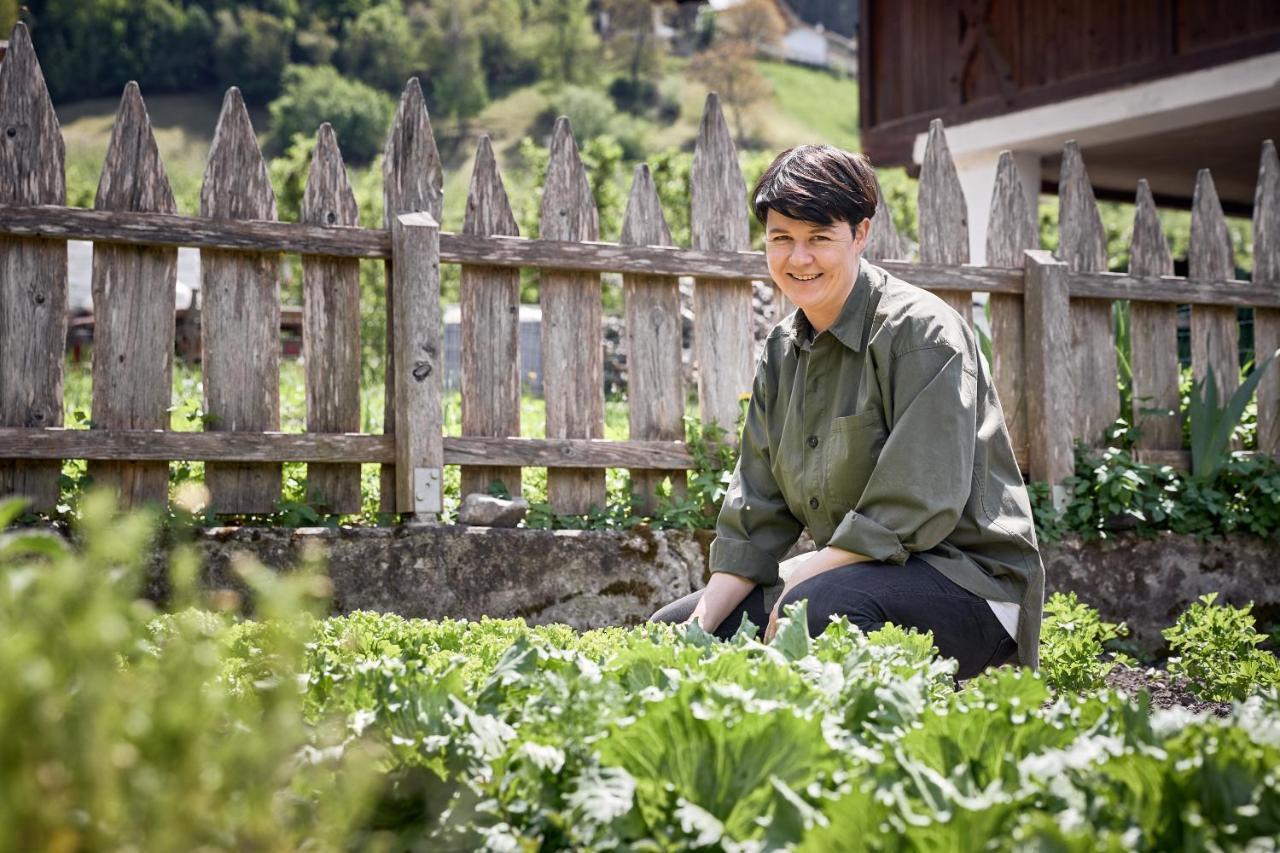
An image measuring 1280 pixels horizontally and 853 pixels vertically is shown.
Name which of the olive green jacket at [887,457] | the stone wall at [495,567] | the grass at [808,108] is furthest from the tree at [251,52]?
the olive green jacket at [887,457]

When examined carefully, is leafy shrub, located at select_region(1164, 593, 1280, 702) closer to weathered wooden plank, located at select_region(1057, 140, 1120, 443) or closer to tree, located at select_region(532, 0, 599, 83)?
weathered wooden plank, located at select_region(1057, 140, 1120, 443)

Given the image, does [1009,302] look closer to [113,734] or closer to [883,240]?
[883,240]

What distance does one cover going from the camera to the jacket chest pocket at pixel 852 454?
110 inches

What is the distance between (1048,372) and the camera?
4.99 m

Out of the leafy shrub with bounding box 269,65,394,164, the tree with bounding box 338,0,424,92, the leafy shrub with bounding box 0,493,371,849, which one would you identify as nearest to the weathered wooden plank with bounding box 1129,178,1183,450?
the leafy shrub with bounding box 0,493,371,849

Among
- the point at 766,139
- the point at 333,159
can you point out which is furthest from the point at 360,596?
the point at 766,139

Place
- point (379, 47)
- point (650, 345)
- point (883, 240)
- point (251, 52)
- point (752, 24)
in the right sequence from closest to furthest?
1. point (650, 345)
2. point (883, 240)
3. point (251, 52)
4. point (379, 47)
5. point (752, 24)

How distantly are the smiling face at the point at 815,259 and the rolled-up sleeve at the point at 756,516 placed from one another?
0.33 metres

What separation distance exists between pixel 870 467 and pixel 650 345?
1.95m

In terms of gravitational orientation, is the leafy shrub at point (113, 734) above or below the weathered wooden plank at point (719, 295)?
below

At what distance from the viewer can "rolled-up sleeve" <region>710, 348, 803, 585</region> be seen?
301 cm

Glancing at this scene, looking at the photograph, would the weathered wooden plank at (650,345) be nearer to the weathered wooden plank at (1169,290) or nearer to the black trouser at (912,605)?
the weathered wooden plank at (1169,290)

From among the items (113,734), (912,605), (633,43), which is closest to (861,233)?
(912,605)

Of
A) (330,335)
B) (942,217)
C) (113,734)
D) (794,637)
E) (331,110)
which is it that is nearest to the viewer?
(113,734)
